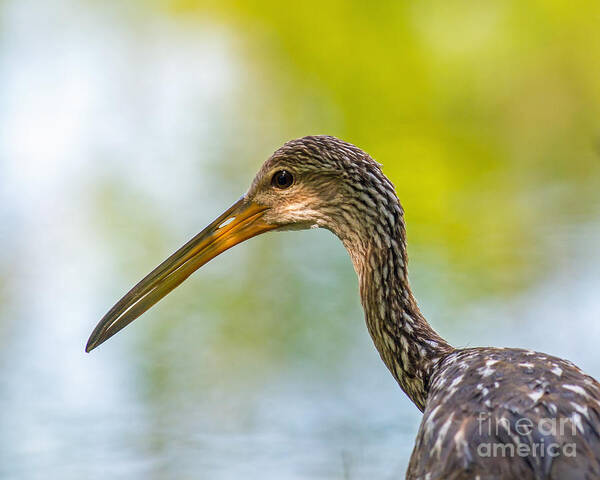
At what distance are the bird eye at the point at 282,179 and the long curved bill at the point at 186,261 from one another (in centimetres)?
17

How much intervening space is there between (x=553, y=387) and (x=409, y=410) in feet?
17.4

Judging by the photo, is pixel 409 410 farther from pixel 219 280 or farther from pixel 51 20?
pixel 51 20

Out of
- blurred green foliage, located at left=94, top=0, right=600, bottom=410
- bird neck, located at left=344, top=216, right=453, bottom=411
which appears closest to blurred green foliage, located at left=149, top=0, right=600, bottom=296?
blurred green foliage, located at left=94, top=0, right=600, bottom=410

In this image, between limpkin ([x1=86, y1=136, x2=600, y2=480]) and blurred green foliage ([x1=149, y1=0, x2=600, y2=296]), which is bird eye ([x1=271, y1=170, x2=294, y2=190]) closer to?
limpkin ([x1=86, y1=136, x2=600, y2=480])

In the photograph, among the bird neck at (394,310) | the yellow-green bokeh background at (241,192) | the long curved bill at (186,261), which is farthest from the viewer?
the yellow-green bokeh background at (241,192)

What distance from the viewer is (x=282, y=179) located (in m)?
5.17

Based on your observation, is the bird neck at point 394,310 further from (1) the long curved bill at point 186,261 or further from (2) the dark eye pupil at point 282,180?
(1) the long curved bill at point 186,261

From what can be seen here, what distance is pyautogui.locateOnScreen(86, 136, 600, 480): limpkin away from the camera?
369 cm

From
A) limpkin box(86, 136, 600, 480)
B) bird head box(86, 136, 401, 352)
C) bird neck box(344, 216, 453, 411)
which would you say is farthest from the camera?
bird head box(86, 136, 401, 352)

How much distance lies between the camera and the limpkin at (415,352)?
369 centimetres

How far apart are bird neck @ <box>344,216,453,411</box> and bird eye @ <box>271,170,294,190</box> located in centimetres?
45

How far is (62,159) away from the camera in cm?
1409

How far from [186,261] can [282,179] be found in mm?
670

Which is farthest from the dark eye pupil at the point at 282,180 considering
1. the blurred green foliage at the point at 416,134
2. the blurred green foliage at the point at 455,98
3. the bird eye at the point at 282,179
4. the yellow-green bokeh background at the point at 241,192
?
the blurred green foliage at the point at 455,98
